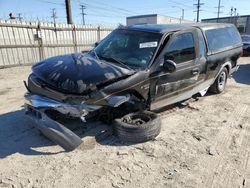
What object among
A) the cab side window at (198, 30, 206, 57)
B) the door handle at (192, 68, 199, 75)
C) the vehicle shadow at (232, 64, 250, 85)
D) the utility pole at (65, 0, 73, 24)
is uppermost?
the utility pole at (65, 0, 73, 24)

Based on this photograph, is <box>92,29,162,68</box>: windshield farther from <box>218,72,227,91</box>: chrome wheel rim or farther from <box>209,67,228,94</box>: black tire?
<box>218,72,227,91</box>: chrome wheel rim

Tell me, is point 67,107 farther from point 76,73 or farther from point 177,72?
point 177,72

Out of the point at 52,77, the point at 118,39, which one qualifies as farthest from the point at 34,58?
the point at 52,77

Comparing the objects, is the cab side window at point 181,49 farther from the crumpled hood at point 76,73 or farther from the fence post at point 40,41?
the fence post at point 40,41

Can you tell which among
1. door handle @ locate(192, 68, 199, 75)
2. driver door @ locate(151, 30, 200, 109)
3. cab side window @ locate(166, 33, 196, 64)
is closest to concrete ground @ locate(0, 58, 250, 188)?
driver door @ locate(151, 30, 200, 109)

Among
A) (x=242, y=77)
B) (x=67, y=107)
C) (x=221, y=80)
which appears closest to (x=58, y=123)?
(x=67, y=107)

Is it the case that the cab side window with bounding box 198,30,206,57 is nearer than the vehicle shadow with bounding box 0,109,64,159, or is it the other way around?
the vehicle shadow with bounding box 0,109,64,159

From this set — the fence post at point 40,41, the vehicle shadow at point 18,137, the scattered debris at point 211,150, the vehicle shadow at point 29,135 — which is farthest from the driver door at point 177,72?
the fence post at point 40,41

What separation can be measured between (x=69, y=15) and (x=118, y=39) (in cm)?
1266

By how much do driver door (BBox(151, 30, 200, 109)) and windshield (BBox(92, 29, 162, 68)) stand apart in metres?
0.25

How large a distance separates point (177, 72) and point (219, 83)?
2.83 m

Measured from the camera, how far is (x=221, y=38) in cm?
658

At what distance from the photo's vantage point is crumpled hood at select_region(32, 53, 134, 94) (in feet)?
11.6

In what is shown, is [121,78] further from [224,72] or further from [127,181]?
[224,72]
